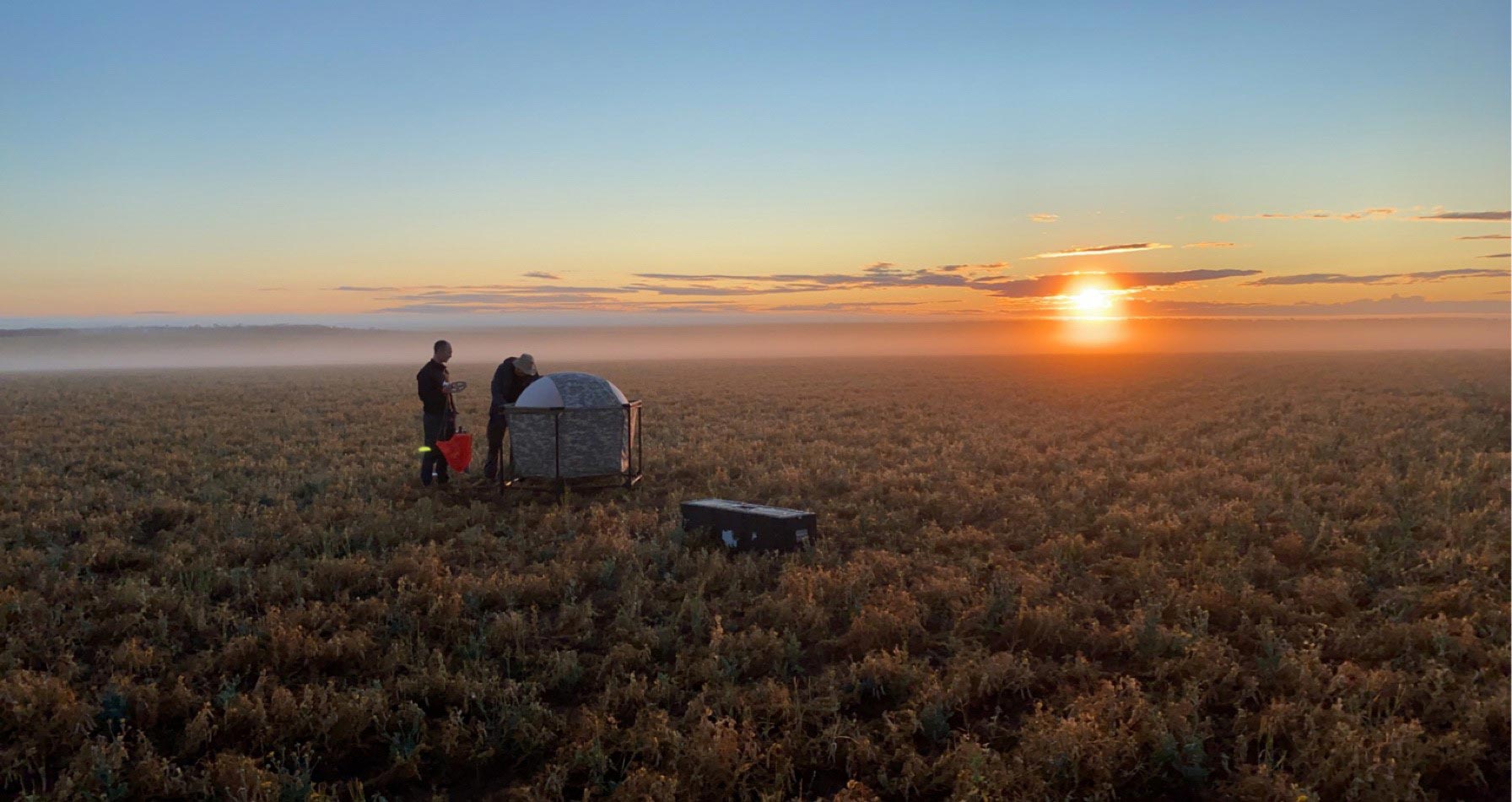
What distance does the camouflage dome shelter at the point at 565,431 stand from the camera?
42.9ft

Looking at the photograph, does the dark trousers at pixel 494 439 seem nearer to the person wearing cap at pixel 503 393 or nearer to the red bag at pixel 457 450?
the person wearing cap at pixel 503 393

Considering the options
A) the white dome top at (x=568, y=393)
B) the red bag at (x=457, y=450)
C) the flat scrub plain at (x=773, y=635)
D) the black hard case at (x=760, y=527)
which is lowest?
the flat scrub plain at (x=773, y=635)

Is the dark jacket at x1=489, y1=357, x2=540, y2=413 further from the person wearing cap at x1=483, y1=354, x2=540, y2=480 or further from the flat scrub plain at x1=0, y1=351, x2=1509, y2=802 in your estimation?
the flat scrub plain at x1=0, y1=351, x2=1509, y2=802

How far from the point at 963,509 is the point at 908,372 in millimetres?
48222

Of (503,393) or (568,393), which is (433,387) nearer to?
(503,393)

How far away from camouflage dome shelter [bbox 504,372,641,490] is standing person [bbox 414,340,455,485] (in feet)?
4.43

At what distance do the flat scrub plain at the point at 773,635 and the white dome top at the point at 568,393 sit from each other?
1.50 m

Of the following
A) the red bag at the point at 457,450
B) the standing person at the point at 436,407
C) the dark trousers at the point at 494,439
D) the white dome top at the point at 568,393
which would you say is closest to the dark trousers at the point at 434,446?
the standing person at the point at 436,407

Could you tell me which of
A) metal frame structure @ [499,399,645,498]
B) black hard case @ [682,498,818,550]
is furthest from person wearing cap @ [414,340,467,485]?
black hard case @ [682,498,818,550]

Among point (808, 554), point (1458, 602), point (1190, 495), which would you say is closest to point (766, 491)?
point (808, 554)

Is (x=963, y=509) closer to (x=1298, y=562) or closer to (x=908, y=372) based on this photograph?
(x=1298, y=562)

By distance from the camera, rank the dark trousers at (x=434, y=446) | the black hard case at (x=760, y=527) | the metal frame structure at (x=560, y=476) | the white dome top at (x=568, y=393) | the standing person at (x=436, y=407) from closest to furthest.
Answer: the black hard case at (x=760, y=527) → the metal frame structure at (x=560, y=476) → the white dome top at (x=568, y=393) → the standing person at (x=436, y=407) → the dark trousers at (x=434, y=446)

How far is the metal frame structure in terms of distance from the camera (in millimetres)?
13008

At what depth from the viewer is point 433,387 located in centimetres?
1366
